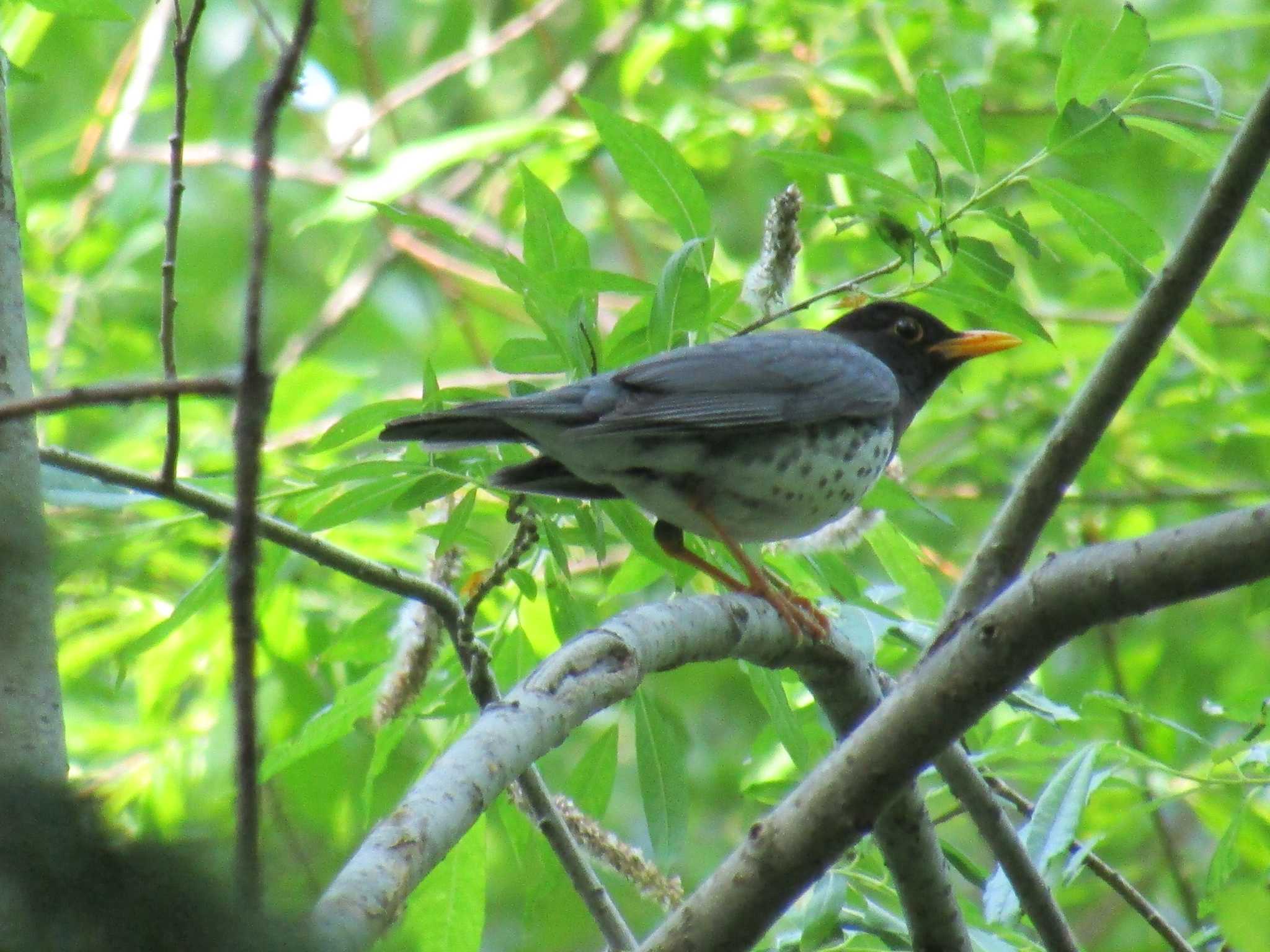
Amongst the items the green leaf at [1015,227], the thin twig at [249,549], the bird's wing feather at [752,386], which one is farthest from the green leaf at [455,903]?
the thin twig at [249,549]

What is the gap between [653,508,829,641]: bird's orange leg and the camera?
4074mm

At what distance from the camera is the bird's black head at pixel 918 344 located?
679cm

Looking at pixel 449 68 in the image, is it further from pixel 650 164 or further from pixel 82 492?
pixel 82 492

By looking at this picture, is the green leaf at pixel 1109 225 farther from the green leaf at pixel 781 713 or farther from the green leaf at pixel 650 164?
the green leaf at pixel 781 713

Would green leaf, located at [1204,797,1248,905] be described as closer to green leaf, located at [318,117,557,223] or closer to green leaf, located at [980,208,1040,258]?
green leaf, located at [980,208,1040,258]

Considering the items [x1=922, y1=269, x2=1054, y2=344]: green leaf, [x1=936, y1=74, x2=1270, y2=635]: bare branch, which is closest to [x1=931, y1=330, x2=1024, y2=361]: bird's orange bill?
[x1=922, y1=269, x2=1054, y2=344]: green leaf

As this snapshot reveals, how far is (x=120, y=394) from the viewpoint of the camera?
1826 mm

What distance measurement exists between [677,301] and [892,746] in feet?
5.17

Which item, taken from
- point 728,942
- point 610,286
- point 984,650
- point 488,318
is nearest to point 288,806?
point 610,286

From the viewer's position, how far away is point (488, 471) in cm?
444

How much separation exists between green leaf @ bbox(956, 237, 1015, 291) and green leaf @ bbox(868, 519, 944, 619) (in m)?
1.04

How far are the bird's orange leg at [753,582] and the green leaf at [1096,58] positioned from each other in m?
1.63

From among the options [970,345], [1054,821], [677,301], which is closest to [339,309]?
[970,345]

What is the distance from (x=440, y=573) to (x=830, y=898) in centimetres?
156
